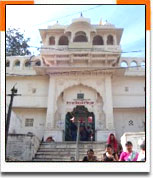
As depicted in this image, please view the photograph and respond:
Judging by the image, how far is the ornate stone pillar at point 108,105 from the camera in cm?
752

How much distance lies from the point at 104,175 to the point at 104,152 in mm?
496

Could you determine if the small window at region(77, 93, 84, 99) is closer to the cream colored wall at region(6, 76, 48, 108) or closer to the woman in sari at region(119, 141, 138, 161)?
the cream colored wall at region(6, 76, 48, 108)

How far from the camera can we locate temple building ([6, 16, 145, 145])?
7621 mm

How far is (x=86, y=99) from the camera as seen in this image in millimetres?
7789

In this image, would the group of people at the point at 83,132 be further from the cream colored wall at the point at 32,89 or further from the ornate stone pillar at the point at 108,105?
the cream colored wall at the point at 32,89

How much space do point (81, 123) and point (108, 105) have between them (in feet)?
3.38

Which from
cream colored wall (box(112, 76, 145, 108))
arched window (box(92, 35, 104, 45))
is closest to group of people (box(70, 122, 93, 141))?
cream colored wall (box(112, 76, 145, 108))

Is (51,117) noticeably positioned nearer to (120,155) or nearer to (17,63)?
(17,63)

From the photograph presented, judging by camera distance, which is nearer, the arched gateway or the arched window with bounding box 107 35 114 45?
the arched gateway

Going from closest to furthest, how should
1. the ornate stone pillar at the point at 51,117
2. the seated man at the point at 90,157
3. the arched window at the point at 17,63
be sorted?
the seated man at the point at 90,157 < the ornate stone pillar at the point at 51,117 < the arched window at the point at 17,63

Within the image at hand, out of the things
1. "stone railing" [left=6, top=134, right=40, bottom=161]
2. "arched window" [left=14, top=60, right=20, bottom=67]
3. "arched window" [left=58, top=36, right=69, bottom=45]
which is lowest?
"stone railing" [left=6, top=134, right=40, bottom=161]

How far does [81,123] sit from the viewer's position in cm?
723

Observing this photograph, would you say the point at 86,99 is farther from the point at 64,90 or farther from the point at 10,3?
the point at 10,3

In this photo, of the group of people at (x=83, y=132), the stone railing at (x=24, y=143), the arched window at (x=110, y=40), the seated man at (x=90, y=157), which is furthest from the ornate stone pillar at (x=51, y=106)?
the seated man at (x=90, y=157)
